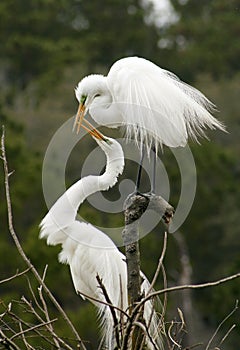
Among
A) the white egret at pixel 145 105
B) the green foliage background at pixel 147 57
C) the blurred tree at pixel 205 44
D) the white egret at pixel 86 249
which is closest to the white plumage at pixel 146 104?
the white egret at pixel 145 105

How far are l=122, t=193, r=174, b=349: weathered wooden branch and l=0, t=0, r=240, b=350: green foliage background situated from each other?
18.3 feet

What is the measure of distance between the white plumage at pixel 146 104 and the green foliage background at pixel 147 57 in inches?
201

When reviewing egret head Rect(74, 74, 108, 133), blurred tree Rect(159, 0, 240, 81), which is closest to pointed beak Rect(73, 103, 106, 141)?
egret head Rect(74, 74, 108, 133)

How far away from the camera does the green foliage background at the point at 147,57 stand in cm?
859

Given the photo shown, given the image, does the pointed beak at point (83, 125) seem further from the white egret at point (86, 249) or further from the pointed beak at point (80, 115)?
the white egret at point (86, 249)

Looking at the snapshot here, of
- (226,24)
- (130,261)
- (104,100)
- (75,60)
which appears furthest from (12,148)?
(130,261)

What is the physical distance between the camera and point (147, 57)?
12.2 meters

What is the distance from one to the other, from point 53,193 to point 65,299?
402cm

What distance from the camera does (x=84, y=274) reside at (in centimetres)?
331

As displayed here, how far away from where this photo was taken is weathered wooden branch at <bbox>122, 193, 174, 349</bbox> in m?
2.18

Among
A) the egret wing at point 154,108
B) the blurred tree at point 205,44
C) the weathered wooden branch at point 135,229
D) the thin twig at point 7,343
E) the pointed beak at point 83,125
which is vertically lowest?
Answer: the thin twig at point 7,343

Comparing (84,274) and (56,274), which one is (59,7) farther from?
(84,274)

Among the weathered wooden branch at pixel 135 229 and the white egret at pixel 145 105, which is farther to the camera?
the white egret at pixel 145 105

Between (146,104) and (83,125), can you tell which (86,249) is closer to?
(83,125)
